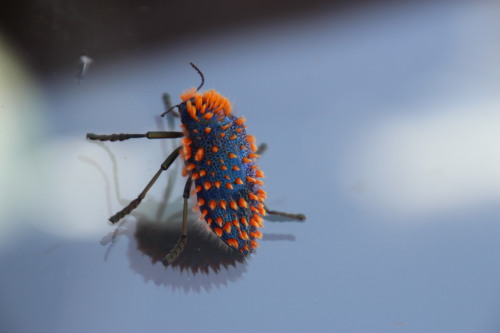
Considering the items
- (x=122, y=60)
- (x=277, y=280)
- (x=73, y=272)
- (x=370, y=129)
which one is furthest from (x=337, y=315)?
(x=122, y=60)

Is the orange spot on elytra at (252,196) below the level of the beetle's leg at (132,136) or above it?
below

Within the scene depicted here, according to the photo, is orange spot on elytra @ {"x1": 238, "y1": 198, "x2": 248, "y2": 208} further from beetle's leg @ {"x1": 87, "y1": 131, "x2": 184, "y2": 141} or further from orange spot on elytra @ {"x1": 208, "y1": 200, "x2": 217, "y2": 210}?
beetle's leg @ {"x1": 87, "y1": 131, "x2": 184, "y2": 141}

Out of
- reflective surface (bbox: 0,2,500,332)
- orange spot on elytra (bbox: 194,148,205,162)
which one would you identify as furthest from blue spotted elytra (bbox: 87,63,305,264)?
reflective surface (bbox: 0,2,500,332)

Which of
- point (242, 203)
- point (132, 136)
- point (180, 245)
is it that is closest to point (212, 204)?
point (242, 203)

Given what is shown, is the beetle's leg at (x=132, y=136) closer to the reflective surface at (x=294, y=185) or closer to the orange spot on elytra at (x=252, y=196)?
the reflective surface at (x=294, y=185)

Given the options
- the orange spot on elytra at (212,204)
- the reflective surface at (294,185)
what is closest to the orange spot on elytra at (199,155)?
the orange spot on elytra at (212,204)

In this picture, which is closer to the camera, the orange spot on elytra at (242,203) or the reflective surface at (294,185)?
the orange spot on elytra at (242,203)

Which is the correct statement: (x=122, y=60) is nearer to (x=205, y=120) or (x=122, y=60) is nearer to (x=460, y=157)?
(x=205, y=120)
